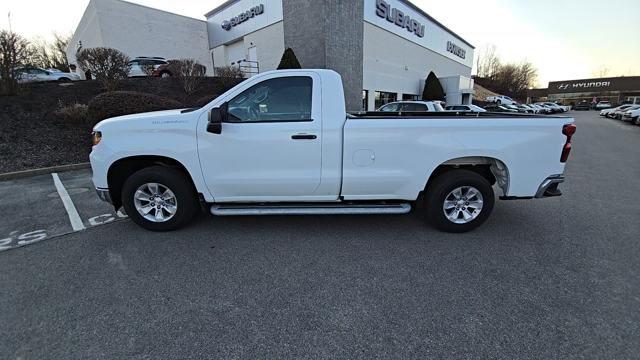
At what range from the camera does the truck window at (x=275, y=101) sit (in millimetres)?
3635

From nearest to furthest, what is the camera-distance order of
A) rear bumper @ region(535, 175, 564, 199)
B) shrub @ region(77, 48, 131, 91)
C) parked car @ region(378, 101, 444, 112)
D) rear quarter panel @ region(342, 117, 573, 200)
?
rear quarter panel @ region(342, 117, 573, 200) < rear bumper @ region(535, 175, 564, 199) < parked car @ region(378, 101, 444, 112) < shrub @ region(77, 48, 131, 91)

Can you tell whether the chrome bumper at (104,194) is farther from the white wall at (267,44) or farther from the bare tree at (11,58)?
the white wall at (267,44)

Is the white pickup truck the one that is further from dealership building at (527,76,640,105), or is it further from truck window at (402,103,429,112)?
dealership building at (527,76,640,105)

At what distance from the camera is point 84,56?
41.1ft

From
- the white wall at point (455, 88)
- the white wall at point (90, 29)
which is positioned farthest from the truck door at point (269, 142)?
the white wall at point (455, 88)

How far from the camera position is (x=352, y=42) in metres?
18.9

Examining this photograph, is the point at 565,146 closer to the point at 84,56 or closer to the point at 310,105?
the point at 310,105

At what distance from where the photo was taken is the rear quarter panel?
3.52 m

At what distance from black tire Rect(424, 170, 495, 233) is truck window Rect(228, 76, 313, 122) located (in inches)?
75.5

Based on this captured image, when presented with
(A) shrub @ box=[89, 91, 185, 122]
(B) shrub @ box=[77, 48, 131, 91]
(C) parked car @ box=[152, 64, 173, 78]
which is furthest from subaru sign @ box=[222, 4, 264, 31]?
(A) shrub @ box=[89, 91, 185, 122]

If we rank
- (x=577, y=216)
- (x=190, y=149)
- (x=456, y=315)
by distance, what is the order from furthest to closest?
(x=577, y=216), (x=190, y=149), (x=456, y=315)

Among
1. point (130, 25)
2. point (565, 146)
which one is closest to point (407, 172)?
point (565, 146)

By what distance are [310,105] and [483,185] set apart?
243cm

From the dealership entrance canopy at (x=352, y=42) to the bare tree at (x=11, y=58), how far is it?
42.6 feet
